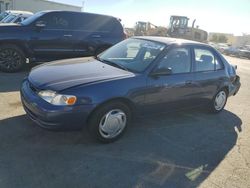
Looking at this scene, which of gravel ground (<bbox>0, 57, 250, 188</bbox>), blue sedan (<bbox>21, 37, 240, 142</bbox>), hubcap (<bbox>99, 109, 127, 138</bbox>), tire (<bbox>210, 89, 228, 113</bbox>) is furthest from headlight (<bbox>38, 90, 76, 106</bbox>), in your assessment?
tire (<bbox>210, 89, 228, 113</bbox>)

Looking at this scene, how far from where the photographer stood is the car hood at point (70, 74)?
3.81 m

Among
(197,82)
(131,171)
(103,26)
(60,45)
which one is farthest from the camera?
(103,26)

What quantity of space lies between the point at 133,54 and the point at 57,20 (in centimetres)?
417

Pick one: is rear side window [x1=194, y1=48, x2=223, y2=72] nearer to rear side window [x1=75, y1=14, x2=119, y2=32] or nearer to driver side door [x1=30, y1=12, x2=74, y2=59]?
rear side window [x1=75, y1=14, x2=119, y2=32]

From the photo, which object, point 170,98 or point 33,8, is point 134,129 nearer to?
point 170,98

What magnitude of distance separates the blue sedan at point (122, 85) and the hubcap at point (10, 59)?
3418 mm

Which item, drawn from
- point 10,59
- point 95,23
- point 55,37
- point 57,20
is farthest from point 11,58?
point 95,23

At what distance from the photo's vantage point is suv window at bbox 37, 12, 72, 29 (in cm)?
812

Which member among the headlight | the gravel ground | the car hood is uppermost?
the car hood

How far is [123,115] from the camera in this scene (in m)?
4.18

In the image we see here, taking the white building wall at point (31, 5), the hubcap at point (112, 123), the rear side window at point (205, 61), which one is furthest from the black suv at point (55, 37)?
the white building wall at point (31, 5)

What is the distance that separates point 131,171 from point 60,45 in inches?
224

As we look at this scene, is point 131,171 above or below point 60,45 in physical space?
below

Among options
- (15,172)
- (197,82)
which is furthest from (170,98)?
(15,172)
